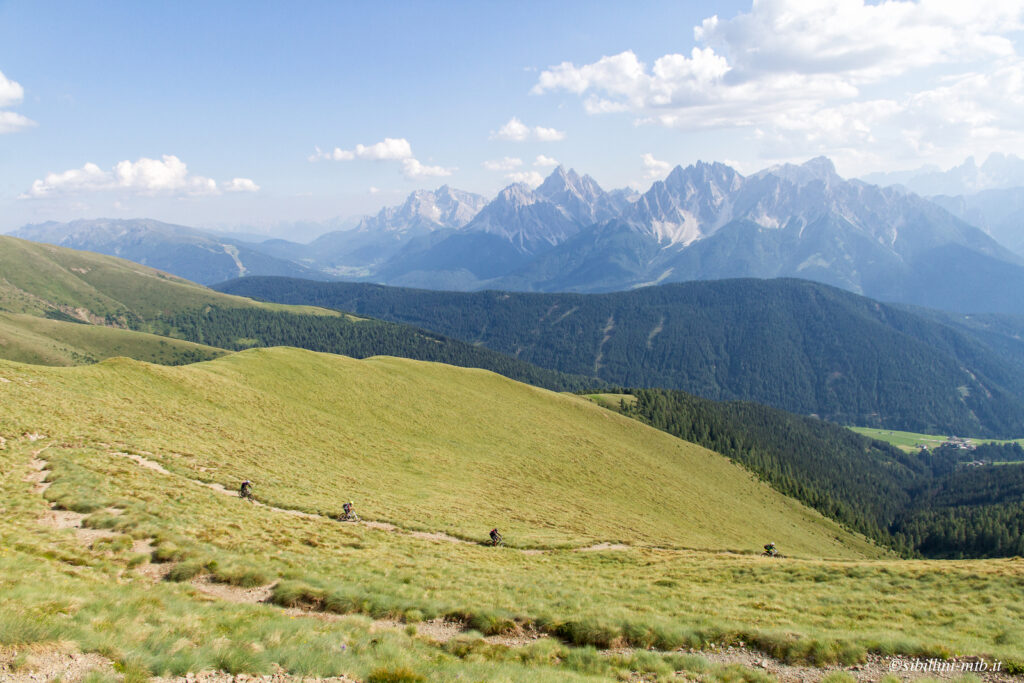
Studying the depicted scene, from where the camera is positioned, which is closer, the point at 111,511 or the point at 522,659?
the point at 522,659

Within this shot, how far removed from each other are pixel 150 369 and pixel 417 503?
40.8 meters

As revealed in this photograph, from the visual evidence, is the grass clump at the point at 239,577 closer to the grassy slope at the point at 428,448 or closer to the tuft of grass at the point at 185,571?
the tuft of grass at the point at 185,571

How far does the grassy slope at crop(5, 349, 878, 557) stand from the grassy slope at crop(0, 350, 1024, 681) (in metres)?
0.45

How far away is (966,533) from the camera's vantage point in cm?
13850

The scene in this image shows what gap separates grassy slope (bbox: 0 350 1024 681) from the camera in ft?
45.9

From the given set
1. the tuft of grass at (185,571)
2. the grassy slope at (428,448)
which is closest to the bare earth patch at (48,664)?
the tuft of grass at (185,571)

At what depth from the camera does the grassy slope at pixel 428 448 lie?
4100 cm

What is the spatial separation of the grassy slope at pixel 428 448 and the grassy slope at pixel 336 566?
0.45 meters

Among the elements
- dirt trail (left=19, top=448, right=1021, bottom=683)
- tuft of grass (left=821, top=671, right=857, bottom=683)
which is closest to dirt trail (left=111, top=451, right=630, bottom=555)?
dirt trail (left=19, top=448, right=1021, bottom=683)

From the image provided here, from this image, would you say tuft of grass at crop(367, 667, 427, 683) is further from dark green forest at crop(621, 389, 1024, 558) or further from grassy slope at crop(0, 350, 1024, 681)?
dark green forest at crop(621, 389, 1024, 558)

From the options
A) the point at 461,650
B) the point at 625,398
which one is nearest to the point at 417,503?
the point at 461,650

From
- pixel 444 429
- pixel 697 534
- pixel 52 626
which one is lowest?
pixel 697 534

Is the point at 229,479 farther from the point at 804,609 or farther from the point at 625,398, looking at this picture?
the point at 625,398

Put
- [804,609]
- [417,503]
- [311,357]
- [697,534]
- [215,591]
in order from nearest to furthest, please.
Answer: [215,591] < [804,609] < [417,503] < [697,534] < [311,357]
